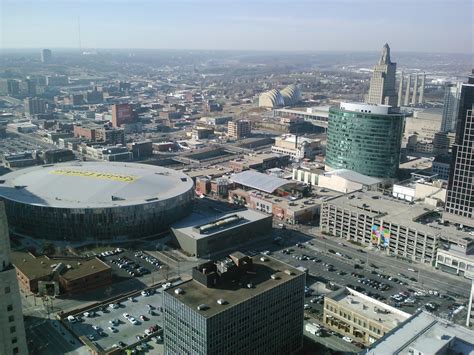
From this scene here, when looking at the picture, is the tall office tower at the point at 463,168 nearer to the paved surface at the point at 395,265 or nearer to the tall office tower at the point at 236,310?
the paved surface at the point at 395,265

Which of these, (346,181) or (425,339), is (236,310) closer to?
(425,339)

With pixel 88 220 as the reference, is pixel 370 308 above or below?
below

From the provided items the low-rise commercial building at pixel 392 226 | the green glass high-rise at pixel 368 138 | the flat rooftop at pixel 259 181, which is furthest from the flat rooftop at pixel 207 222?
the green glass high-rise at pixel 368 138

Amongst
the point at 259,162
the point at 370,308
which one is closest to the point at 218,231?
the point at 370,308

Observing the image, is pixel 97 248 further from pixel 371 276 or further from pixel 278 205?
pixel 371 276

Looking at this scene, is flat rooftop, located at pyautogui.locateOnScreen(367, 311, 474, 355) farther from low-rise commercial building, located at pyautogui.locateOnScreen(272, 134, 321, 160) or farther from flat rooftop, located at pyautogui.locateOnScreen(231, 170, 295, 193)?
low-rise commercial building, located at pyautogui.locateOnScreen(272, 134, 321, 160)

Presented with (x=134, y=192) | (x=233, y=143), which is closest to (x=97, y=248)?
(x=134, y=192)

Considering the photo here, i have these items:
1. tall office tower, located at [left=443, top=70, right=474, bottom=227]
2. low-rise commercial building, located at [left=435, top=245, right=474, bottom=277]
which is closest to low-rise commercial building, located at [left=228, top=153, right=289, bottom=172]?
tall office tower, located at [left=443, top=70, right=474, bottom=227]
